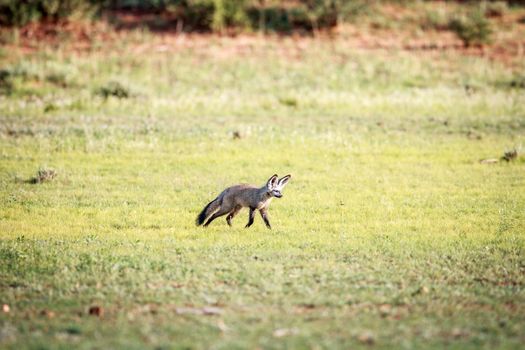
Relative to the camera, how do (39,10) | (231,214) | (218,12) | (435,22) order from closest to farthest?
(231,214), (218,12), (39,10), (435,22)

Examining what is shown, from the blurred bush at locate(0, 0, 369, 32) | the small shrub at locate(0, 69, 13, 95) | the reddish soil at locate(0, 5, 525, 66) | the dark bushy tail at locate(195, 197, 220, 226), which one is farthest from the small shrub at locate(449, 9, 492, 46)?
the dark bushy tail at locate(195, 197, 220, 226)

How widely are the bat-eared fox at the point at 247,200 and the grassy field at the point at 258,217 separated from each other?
0.26 m

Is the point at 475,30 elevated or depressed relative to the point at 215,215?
elevated

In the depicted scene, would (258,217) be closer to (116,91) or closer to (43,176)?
(43,176)

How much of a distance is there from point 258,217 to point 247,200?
146 cm

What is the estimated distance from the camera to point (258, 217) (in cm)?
1291

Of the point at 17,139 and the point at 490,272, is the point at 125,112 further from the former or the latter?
the point at 490,272

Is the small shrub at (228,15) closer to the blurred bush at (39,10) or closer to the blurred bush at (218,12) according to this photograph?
the blurred bush at (218,12)

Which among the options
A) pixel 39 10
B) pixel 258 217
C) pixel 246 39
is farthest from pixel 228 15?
pixel 258 217

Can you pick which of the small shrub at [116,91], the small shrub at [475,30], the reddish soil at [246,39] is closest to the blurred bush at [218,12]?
the reddish soil at [246,39]

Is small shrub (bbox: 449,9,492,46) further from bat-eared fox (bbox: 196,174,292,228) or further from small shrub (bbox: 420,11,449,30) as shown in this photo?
bat-eared fox (bbox: 196,174,292,228)

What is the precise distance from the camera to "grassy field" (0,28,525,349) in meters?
7.48

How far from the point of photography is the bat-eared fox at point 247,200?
11.4 metres

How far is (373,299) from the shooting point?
8.19 m
